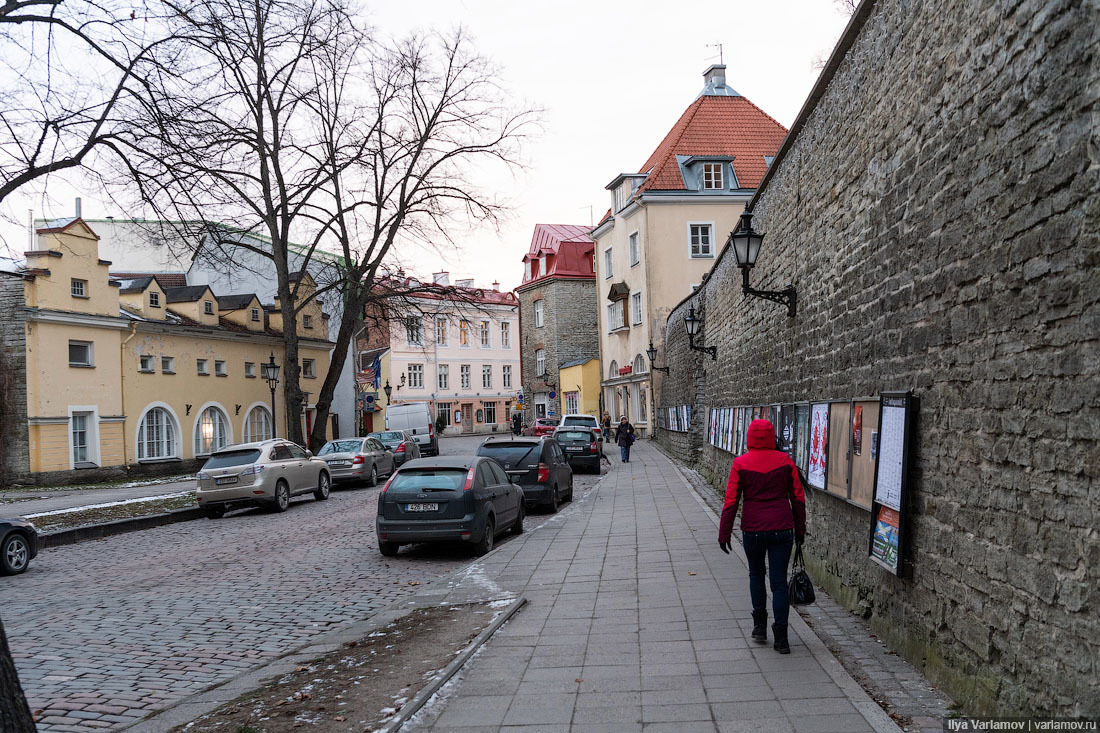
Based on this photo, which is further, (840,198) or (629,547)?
(629,547)

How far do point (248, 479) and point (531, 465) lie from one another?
22.0ft

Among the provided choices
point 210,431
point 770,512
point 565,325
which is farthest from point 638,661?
point 565,325

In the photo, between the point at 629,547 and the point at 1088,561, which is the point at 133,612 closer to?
the point at 629,547

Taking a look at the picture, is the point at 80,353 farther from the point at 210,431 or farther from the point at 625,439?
the point at 625,439

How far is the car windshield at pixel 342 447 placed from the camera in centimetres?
2759

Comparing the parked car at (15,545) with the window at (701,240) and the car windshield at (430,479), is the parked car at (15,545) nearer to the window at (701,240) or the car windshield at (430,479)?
the car windshield at (430,479)

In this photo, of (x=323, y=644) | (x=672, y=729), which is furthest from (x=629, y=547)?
(x=672, y=729)

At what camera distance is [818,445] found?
30.4 ft

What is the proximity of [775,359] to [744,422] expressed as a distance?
2905 mm

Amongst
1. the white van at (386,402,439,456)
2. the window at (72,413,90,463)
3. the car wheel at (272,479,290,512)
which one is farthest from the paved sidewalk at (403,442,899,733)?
the white van at (386,402,439,456)

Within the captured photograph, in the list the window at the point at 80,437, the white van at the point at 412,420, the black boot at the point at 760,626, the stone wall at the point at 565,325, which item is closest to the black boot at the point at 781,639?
the black boot at the point at 760,626

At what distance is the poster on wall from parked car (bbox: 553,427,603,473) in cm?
1937

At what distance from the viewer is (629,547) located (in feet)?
41.1

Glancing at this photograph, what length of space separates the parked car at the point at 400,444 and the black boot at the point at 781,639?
86.0 ft
